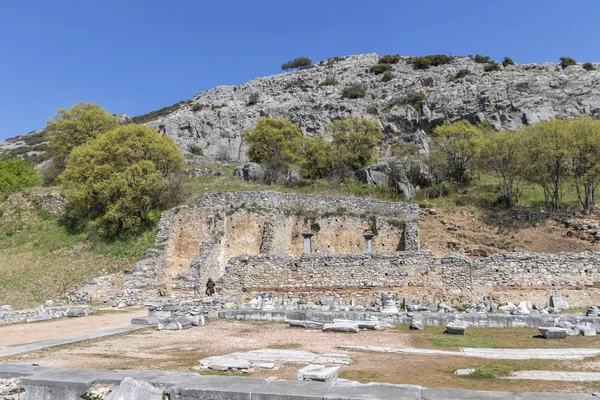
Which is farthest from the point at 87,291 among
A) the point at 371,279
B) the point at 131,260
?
the point at 371,279

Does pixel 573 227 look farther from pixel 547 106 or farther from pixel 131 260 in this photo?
pixel 547 106

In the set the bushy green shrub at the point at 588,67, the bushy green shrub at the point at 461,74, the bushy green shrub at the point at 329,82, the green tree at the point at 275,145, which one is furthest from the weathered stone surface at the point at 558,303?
the bushy green shrub at the point at 329,82

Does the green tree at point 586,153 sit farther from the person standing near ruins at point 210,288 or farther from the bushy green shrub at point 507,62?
the bushy green shrub at point 507,62

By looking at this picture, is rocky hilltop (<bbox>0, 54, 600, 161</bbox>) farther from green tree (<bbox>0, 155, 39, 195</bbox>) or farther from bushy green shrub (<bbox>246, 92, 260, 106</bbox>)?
green tree (<bbox>0, 155, 39, 195</bbox>)

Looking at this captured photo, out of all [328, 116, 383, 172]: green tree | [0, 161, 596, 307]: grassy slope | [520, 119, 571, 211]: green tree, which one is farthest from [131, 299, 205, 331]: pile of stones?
[328, 116, 383, 172]: green tree

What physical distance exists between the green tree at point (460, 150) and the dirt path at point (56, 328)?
31.4 meters

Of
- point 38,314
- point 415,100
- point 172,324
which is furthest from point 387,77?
point 172,324

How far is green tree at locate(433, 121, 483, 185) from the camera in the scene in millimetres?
40000

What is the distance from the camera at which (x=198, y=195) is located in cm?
3234

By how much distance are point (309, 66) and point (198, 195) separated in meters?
96.2

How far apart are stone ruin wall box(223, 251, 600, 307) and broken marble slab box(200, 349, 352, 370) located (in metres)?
11.7

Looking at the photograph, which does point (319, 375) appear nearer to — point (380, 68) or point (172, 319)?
point (172, 319)

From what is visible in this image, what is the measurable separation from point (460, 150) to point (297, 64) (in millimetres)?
91099

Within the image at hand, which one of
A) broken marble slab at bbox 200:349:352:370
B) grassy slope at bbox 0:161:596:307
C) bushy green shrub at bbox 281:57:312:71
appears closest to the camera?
broken marble slab at bbox 200:349:352:370
